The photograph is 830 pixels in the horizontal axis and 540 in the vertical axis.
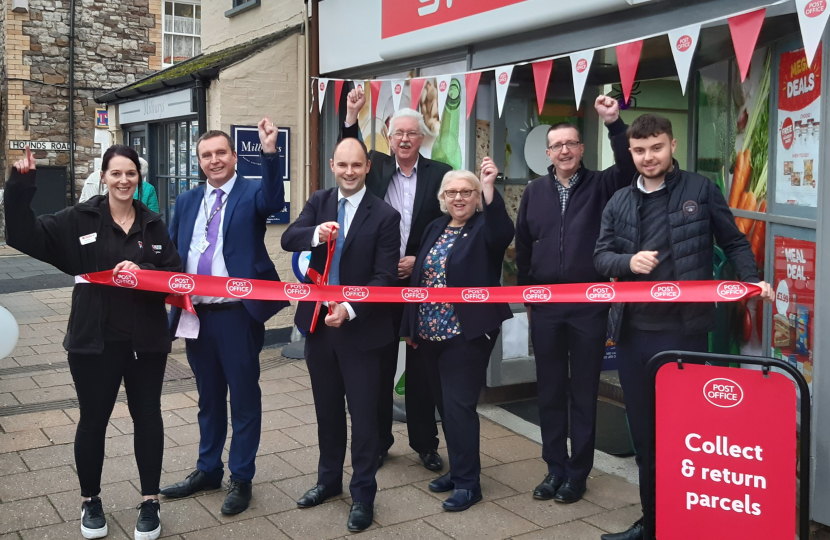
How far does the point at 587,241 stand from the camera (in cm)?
436

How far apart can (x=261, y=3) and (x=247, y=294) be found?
5730 millimetres

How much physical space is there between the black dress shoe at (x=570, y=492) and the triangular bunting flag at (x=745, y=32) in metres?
2.19

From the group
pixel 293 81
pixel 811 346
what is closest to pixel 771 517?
pixel 811 346

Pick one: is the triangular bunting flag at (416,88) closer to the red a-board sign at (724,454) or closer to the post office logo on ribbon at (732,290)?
the post office logo on ribbon at (732,290)

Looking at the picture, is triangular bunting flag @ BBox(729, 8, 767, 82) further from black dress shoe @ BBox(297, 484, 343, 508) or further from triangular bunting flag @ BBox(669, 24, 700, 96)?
black dress shoe @ BBox(297, 484, 343, 508)

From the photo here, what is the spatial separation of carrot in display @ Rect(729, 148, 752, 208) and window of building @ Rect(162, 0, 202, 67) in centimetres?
1871

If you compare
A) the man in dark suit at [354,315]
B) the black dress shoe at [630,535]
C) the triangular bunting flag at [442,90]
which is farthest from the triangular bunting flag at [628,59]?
the black dress shoe at [630,535]

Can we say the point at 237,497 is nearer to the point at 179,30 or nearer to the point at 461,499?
the point at 461,499

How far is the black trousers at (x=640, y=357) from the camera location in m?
3.76

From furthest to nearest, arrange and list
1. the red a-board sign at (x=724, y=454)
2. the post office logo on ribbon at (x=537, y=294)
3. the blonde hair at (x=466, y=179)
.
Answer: the blonde hair at (x=466, y=179), the post office logo on ribbon at (x=537, y=294), the red a-board sign at (x=724, y=454)

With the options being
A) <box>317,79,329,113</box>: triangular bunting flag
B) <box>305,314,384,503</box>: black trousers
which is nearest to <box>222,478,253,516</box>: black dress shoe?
<box>305,314,384,503</box>: black trousers

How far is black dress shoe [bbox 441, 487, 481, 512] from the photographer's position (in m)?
4.29

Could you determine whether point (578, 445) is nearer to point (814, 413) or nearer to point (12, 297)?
point (814, 413)

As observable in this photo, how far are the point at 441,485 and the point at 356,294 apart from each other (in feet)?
3.99
